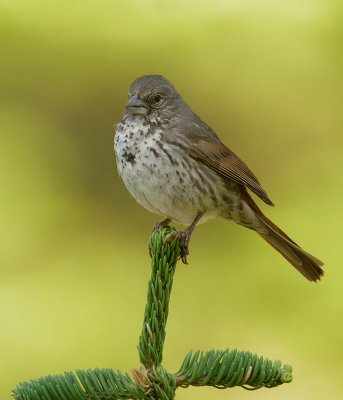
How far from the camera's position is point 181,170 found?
371cm

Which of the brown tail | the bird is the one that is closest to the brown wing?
the bird

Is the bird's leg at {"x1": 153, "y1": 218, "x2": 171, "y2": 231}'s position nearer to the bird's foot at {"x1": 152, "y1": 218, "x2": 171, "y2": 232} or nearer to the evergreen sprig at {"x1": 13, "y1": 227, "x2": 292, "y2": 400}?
the bird's foot at {"x1": 152, "y1": 218, "x2": 171, "y2": 232}

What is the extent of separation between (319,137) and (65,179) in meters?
1.40

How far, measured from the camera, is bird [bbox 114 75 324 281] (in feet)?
12.0

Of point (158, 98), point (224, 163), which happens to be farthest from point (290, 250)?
point (158, 98)

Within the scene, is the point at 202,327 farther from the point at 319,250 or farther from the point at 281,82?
the point at 281,82

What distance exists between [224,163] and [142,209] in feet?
3.00

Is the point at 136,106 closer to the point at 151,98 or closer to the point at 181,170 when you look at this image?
the point at 151,98

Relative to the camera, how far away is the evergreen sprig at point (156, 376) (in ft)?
6.91

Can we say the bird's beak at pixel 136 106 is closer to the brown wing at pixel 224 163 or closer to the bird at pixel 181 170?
the bird at pixel 181 170

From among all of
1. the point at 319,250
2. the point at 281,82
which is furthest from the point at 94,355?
the point at 281,82

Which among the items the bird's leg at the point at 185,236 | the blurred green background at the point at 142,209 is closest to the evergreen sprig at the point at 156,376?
the bird's leg at the point at 185,236

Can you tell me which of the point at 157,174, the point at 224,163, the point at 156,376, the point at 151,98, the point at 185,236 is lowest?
the point at 156,376

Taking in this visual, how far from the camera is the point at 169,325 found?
4.17 m
